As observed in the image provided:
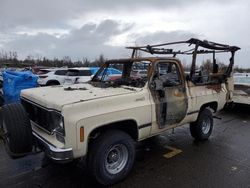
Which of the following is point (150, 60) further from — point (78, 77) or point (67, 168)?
point (78, 77)

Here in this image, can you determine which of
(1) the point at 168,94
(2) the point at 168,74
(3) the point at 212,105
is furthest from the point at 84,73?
(1) the point at 168,94

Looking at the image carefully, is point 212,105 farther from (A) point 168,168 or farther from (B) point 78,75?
(B) point 78,75

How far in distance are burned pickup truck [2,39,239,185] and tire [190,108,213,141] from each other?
0.87ft

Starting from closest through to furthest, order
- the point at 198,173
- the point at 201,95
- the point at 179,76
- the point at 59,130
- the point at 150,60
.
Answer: the point at 59,130, the point at 198,173, the point at 150,60, the point at 179,76, the point at 201,95

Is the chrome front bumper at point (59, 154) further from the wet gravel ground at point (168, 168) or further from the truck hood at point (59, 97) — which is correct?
the wet gravel ground at point (168, 168)

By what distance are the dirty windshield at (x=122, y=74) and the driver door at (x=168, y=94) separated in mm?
260

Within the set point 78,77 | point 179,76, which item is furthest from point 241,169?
point 78,77

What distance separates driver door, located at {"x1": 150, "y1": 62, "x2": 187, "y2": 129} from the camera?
431cm

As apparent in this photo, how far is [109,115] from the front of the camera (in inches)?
140

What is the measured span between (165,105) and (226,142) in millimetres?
2344

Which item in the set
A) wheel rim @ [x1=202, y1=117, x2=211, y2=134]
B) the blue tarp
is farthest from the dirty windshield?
the blue tarp

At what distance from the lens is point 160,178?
3977mm

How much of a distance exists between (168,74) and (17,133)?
287 cm

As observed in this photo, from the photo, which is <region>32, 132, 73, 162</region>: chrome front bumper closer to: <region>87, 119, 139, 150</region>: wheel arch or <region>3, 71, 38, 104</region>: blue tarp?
<region>87, 119, 139, 150</region>: wheel arch
